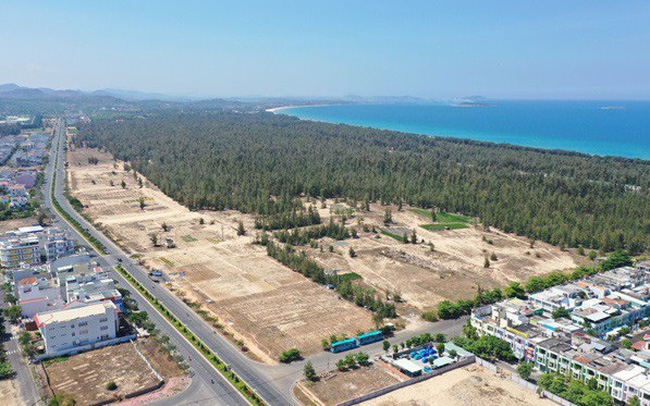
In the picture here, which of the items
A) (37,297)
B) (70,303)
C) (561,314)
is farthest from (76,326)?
(561,314)

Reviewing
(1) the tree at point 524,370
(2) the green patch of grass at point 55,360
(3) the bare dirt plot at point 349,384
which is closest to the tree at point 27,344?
(2) the green patch of grass at point 55,360

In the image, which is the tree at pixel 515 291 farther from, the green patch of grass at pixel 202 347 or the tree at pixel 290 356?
the green patch of grass at pixel 202 347

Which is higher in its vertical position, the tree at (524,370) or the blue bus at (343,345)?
the tree at (524,370)

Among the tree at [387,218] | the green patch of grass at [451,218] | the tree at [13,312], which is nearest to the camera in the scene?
the tree at [13,312]

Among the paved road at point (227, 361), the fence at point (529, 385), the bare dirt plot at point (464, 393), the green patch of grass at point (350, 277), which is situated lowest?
the paved road at point (227, 361)


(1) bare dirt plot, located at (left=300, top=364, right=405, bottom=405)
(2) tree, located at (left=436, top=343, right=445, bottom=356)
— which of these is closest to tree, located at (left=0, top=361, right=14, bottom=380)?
(1) bare dirt plot, located at (left=300, top=364, right=405, bottom=405)

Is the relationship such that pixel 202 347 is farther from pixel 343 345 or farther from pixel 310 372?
pixel 343 345

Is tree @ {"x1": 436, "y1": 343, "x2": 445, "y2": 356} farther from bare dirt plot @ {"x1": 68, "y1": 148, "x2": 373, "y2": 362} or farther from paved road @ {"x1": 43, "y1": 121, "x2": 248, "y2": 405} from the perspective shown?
paved road @ {"x1": 43, "y1": 121, "x2": 248, "y2": 405}
